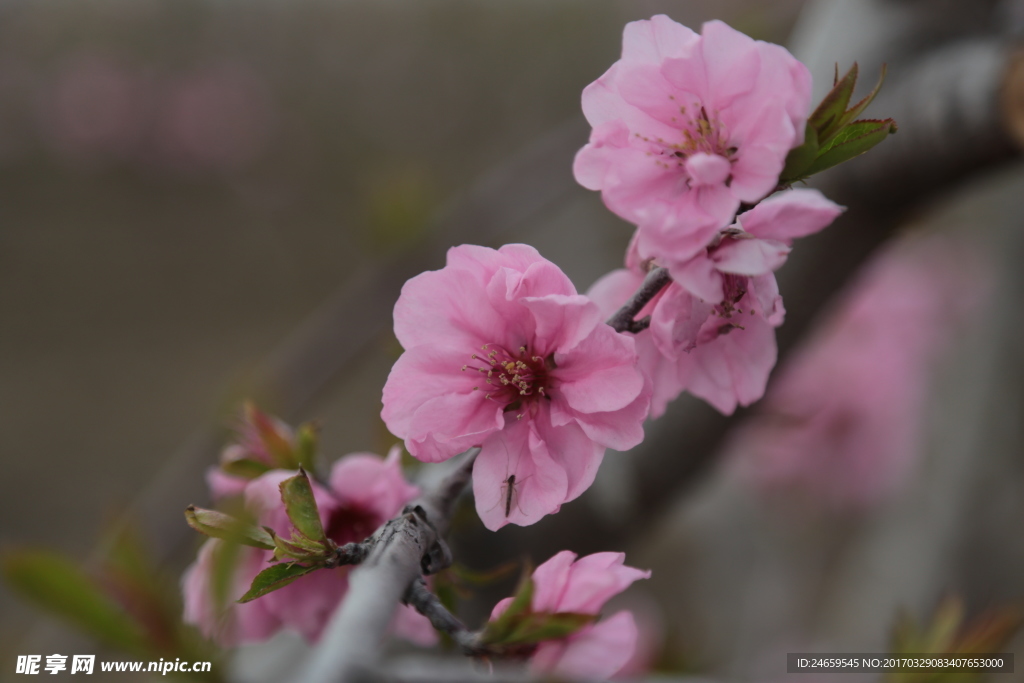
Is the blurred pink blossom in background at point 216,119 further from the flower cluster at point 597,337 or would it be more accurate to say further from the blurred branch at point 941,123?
the flower cluster at point 597,337

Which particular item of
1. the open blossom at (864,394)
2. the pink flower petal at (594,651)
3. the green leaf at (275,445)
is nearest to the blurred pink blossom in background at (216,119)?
the open blossom at (864,394)

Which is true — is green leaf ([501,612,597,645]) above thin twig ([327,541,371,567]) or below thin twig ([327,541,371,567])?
below

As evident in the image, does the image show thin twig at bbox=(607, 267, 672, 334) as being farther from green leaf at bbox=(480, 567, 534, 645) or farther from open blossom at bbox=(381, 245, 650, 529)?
green leaf at bbox=(480, 567, 534, 645)

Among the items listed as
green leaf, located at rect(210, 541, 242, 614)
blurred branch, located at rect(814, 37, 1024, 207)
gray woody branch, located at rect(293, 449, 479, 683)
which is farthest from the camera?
blurred branch, located at rect(814, 37, 1024, 207)

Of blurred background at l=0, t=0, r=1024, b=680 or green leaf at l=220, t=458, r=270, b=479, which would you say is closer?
green leaf at l=220, t=458, r=270, b=479

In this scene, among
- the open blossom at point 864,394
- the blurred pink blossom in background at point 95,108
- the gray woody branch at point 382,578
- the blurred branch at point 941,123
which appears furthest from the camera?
the blurred pink blossom in background at point 95,108

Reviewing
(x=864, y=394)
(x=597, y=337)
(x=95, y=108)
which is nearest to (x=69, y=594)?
(x=597, y=337)

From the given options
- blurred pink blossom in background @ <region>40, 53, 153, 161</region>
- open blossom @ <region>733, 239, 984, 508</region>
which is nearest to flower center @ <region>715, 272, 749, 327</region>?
open blossom @ <region>733, 239, 984, 508</region>

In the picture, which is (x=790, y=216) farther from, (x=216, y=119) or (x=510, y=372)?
(x=216, y=119)

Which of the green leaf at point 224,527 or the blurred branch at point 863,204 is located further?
the blurred branch at point 863,204
